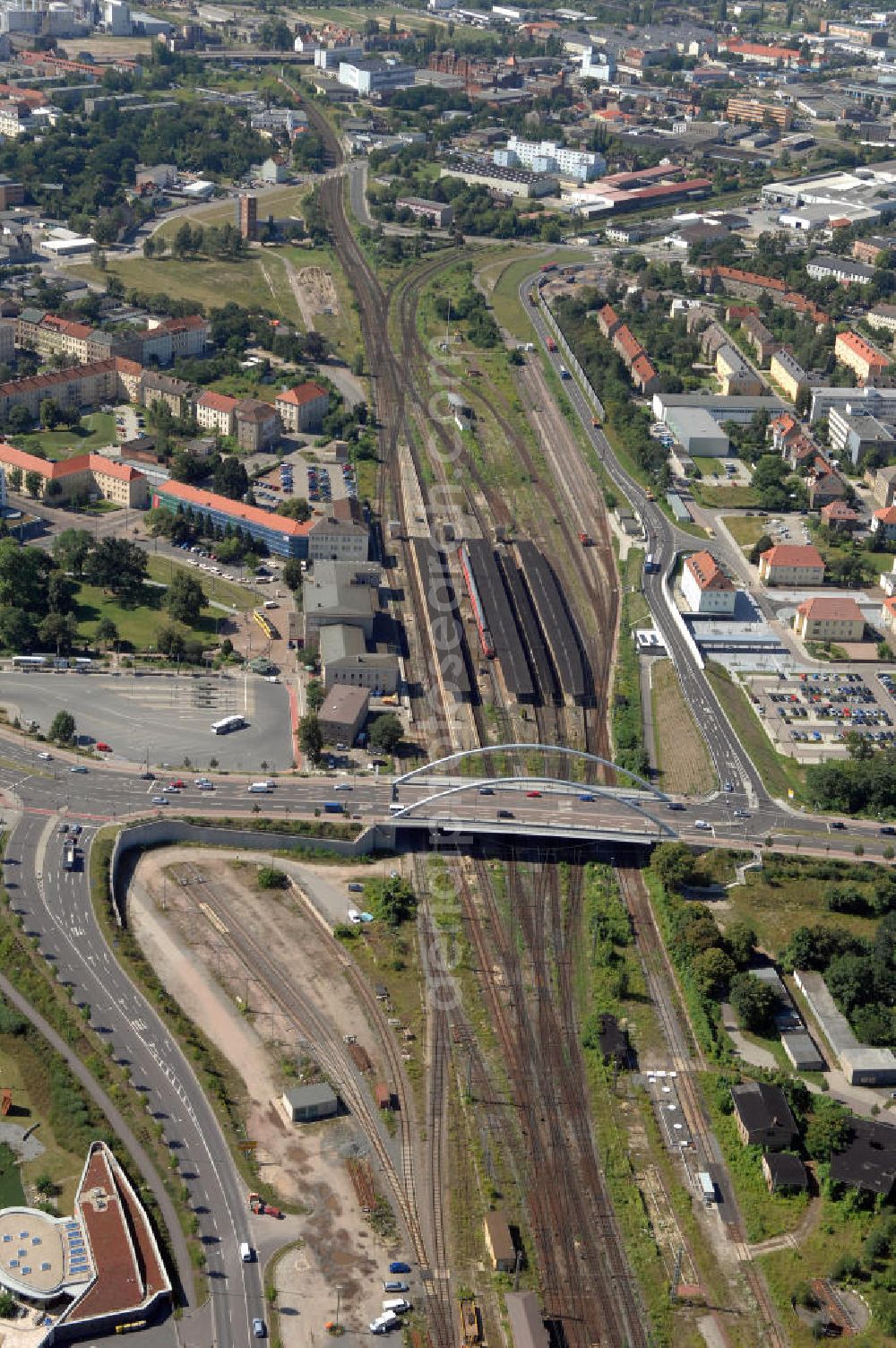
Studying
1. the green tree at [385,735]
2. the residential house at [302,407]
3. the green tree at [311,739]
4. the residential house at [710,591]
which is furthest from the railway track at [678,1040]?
the residential house at [302,407]

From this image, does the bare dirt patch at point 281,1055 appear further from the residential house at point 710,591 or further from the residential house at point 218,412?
the residential house at point 218,412

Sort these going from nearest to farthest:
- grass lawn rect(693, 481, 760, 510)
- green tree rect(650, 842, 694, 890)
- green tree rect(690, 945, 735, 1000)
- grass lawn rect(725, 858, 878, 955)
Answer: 1. green tree rect(690, 945, 735, 1000)
2. grass lawn rect(725, 858, 878, 955)
3. green tree rect(650, 842, 694, 890)
4. grass lawn rect(693, 481, 760, 510)

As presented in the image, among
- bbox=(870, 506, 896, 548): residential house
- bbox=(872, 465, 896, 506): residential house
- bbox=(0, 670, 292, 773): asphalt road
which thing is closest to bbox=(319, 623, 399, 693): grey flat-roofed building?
bbox=(0, 670, 292, 773): asphalt road

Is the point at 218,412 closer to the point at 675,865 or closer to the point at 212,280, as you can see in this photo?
the point at 212,280

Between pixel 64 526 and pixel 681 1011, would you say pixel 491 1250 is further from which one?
pixel 64 526

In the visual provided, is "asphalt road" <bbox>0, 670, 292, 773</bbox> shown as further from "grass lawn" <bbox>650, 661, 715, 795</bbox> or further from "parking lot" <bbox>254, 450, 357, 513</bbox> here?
"parking lot" <bbox>254, 450, 357, 513</bbox>

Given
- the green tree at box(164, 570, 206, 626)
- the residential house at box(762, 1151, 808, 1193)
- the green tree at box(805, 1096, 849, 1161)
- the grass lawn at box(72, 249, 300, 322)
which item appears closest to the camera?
the residential house at box(762, 1151, 808, 1193)

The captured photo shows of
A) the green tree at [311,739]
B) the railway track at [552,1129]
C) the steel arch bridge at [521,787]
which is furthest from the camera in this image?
the green tree at [311,739]
